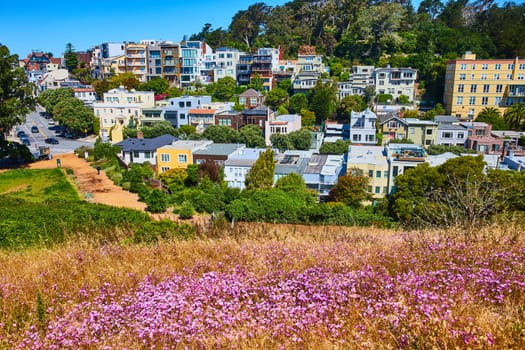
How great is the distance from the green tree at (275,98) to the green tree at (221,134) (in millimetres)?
12921

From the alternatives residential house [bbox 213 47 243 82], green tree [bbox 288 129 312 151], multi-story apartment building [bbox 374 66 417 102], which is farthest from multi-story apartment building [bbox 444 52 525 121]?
residential house [bbox 213 47 243 82]

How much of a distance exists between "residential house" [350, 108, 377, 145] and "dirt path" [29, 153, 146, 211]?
69.2 feet

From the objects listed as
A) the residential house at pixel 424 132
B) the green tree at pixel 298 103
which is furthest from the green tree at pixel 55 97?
the residential house at pixel 424 132

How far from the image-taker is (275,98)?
173 feet

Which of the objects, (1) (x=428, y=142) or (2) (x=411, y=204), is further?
(1) (x=428, y=142)

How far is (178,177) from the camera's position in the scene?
31484 mm

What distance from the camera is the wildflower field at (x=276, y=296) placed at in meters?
3.51

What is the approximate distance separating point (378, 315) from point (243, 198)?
22646mm

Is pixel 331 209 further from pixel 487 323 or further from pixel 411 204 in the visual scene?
pixel 487 323

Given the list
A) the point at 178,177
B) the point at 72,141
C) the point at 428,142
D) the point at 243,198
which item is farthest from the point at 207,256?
the point at 72,141

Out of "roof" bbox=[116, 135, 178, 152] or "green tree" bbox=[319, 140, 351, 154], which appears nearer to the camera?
"roof" bbox=[116, 135, 178, 152]

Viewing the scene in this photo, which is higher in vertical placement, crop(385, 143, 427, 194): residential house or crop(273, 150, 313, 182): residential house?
crop(385, 143, 427, 194): residential house

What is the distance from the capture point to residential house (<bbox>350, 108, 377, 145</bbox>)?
39.9m

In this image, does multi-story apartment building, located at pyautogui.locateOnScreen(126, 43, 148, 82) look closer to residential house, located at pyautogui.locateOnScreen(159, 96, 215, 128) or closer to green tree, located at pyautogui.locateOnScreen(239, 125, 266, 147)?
residential house, located at pyautogui.locateOnScreen(159, 96, 215, 128)
